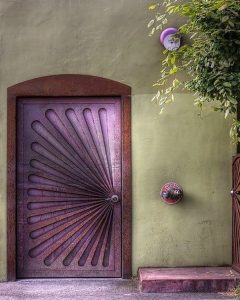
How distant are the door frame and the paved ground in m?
0.24

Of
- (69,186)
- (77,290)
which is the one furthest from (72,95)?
(77,290)

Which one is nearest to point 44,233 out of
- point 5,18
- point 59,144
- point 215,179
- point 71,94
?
point 59,144

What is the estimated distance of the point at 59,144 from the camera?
7.05 m

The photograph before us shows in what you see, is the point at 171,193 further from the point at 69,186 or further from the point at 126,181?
the point at 69,186

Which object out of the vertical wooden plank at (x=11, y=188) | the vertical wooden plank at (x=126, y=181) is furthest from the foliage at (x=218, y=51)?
the vertical wooden plank at (x=11, y=188)

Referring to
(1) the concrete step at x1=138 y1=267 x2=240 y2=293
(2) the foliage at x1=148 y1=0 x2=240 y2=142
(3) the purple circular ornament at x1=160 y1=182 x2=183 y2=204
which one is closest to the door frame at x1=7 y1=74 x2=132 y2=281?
(3) the purple circular ornament at x1=160 y1=182 x2=183 y2=204

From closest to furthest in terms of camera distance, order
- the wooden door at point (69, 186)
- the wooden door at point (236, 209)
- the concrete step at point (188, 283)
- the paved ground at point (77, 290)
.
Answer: the paved ground at point (77, 290)
the concrete step at point (188, 283)
the wooden door at point (236, 209)
the wooden door at point (69, 186)

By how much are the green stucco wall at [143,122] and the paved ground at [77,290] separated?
361 millimetres

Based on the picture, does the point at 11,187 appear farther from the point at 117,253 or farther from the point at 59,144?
the point at 117,253

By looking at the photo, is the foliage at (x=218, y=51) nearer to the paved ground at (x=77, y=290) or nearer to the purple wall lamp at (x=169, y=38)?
the purple wall lamp at (x=169, y=38)

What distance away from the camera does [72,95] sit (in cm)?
697

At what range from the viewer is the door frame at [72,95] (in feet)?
22.6

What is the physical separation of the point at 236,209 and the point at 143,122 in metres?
1.60

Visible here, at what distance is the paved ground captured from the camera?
245 inches
